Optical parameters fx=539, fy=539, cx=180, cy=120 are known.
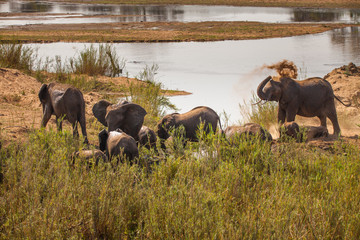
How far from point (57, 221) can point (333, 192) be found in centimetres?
242

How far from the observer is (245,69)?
1552cm

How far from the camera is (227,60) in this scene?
1767 centimetres

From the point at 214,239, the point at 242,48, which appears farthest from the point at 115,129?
the point at 242,48

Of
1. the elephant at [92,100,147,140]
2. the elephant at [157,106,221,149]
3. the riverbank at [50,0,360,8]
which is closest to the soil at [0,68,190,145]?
the elephant at [92,100,147,140]

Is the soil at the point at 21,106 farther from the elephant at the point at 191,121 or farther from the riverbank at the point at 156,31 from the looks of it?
the riverbank at the point at 156,31

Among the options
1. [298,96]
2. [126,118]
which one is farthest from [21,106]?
[298,96]

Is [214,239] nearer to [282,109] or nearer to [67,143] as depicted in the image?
[67,143]

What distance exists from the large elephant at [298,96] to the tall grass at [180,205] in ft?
8.79

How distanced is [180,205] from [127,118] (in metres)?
2.90

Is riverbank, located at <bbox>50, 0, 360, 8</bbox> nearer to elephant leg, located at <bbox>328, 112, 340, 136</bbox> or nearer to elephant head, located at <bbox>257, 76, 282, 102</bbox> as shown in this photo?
elephant leg, located at <bbox>328, 112, 340, 136</bbox>

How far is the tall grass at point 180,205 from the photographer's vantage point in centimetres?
421

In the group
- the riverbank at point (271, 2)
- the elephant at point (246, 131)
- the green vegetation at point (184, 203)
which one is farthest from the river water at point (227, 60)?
the riverbank at point (271, 2)

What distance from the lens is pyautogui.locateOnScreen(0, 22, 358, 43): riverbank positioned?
24.6 metres

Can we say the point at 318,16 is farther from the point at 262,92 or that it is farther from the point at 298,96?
the point at 262,92
